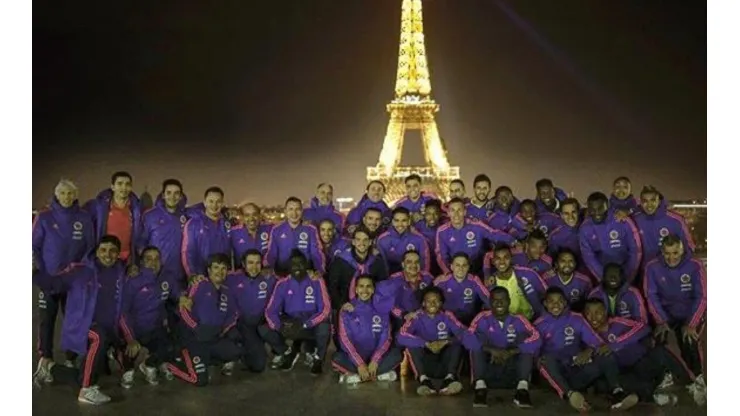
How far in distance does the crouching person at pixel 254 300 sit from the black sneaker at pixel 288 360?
1.3 inches

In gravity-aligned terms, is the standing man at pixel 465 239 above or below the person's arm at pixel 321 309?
above

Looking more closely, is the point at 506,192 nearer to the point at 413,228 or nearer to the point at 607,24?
the point at 413,228

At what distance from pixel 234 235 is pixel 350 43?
5549 mm

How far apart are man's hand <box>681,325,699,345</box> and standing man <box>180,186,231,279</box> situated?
298 centimetres

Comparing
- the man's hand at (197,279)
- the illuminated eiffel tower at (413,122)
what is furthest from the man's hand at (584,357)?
the illuminated eiffel tower at (413,122)

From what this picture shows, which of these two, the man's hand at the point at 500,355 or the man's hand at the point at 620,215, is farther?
the man's hand at the point at 620,215

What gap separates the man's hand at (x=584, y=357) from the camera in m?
4.05

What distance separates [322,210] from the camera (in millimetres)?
5680

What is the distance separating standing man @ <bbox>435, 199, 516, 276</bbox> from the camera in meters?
5.01

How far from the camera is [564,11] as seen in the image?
29.6 feet

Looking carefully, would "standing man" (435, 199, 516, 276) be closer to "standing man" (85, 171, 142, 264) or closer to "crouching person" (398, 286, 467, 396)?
"crouching person" (398, 286, 467, 396)

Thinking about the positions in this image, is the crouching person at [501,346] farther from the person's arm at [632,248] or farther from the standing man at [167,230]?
the standing man at [167,230]
